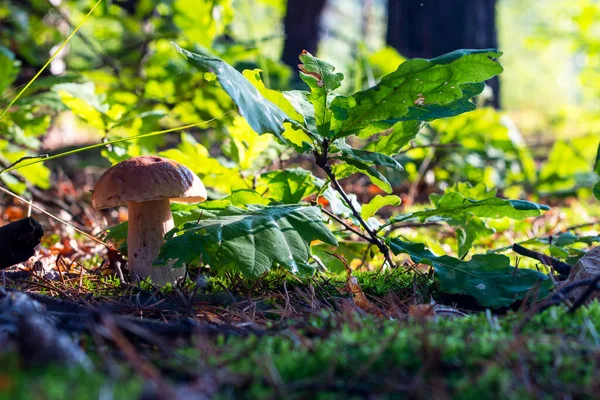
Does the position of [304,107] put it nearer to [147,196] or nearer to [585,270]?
[147,196]

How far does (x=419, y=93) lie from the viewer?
1.74 meters

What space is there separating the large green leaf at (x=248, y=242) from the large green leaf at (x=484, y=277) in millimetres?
389

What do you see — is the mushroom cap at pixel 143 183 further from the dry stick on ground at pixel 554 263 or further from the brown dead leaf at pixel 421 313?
the dry stick on ground at pixel 554 263

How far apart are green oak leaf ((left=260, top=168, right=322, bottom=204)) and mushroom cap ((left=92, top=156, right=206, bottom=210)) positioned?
0.35 m

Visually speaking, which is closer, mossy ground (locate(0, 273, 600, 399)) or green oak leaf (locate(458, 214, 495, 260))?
mossy ground (locate(0, 273, 600, 399))

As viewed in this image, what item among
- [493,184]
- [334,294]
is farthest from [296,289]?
[493,184]

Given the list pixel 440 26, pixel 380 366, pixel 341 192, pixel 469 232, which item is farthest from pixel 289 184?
pixel 440 26

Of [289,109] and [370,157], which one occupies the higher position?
[289,109]

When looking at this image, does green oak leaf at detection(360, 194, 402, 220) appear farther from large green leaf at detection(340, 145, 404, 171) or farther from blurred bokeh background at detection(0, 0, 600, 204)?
blurred bokeh background at detection(0, 0, 600, 204)

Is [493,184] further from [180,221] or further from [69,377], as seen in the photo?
[69,377]

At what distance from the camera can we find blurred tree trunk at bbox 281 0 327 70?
5.58m

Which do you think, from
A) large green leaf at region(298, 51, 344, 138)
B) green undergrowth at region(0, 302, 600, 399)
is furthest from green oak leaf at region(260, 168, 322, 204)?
green undergrowth at region(0, 302, 600, 399)

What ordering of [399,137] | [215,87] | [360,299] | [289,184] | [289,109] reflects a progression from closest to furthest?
1. [360,299]
2. [289,109]
3. [399,137]
4. [289,184]
5. [215,87]

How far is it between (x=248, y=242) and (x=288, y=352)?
0.65m
